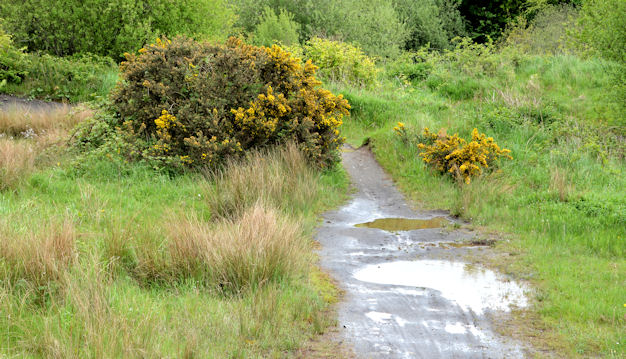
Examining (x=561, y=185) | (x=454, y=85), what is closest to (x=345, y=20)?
(x=454, y=85)

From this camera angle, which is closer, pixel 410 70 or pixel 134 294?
pixel 134 294

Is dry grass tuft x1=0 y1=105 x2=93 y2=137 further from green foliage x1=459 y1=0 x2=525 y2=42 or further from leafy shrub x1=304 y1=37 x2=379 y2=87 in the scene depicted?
green foliage x1=459 y1=0 x2=525 y2=42

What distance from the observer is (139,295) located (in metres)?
5.81

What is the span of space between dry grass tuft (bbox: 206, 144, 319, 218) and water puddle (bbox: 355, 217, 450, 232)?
1307 mm

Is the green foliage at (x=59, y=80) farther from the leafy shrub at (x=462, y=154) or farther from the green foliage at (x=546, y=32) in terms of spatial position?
the green foliage at (x=546, y=32)

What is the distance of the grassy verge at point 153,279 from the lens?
15.7 ft

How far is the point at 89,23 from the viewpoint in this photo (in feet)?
70.4

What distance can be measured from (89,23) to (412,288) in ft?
60.7

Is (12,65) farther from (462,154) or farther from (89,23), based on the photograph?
(462,154)

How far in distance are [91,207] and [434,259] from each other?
5.02m

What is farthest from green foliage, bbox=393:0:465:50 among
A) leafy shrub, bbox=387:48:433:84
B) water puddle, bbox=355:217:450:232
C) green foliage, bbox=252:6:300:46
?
water puddle, bbox=355:217:450:232

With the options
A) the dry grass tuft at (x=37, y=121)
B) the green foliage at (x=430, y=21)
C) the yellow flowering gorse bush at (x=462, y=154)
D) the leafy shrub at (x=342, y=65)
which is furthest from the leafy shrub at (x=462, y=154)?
the green foliage at (x=430, y=21)

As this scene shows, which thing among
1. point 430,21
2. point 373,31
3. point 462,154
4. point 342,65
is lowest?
point 462,154

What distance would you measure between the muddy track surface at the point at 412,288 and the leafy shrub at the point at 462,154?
1.69m
